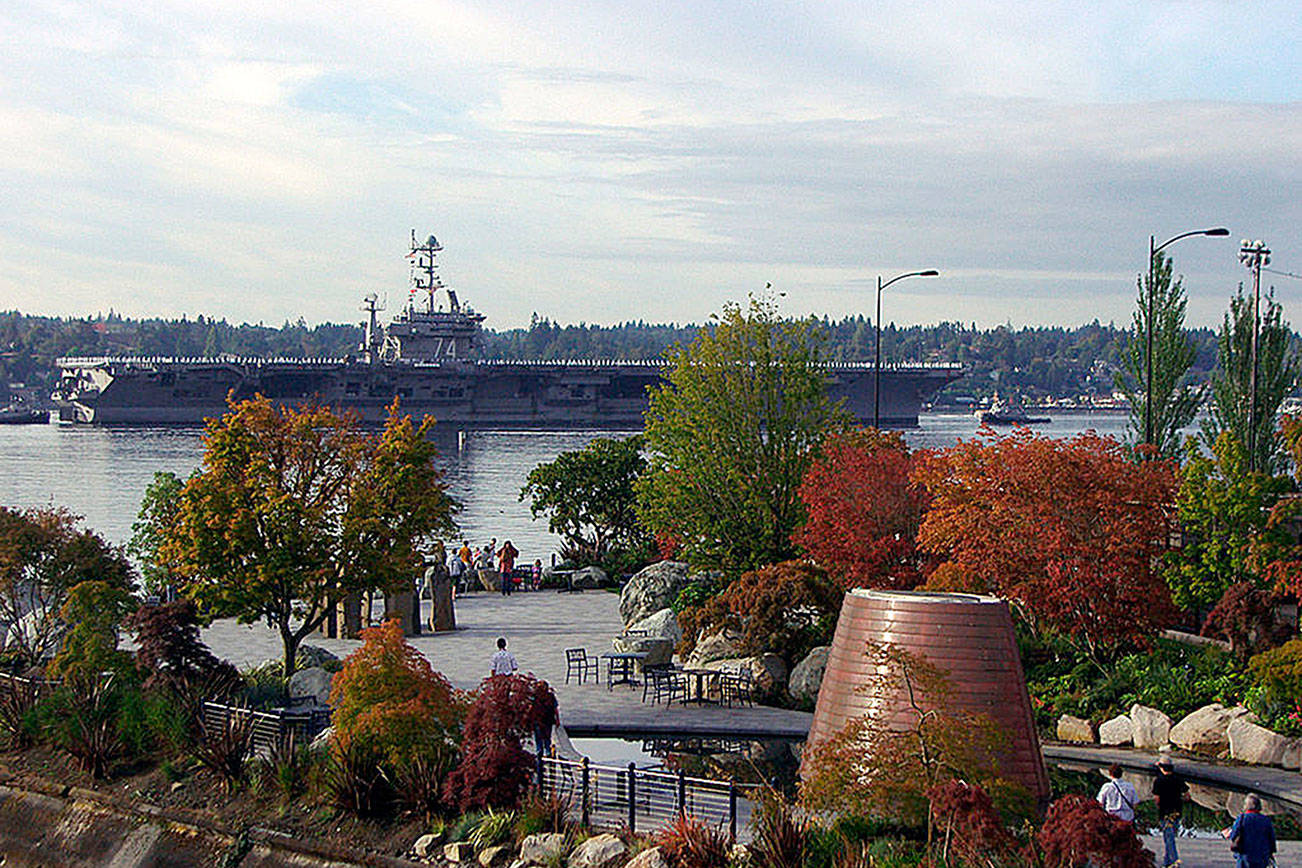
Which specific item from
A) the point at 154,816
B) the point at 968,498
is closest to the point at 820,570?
the point at 968,498

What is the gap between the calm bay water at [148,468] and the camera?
58.3 m

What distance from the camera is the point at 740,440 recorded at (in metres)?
27.7

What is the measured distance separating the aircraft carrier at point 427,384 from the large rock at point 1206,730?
342ft

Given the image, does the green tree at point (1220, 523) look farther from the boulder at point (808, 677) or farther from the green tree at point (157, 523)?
the green tree at point (157, 523)

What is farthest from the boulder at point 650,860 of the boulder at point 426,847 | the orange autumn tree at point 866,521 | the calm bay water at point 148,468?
the calm bay water at point 148,468

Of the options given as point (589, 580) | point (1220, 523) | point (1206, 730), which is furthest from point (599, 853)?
point (589, 580)

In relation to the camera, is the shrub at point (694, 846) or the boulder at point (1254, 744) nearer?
the shrub at point (694, 846)

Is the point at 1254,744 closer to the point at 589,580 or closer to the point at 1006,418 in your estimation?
the point at 589,580

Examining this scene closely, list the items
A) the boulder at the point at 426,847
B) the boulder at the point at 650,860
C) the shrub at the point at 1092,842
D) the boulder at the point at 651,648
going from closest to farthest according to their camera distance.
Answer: the shrub at the point at 1092,842
the boulder at the point at 650,860
the boulder at the point at 426,847
the boulder at the point at 651,648

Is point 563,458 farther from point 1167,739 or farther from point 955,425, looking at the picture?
point 955,425

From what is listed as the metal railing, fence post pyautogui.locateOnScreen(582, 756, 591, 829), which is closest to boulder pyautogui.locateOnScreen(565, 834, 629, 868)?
the metal railing

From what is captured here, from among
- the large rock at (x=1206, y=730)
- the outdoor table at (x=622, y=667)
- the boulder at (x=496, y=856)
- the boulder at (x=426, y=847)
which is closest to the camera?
the boulder at (x=496, y=856)

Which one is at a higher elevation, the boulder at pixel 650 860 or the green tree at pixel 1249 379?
the green tree at pixel 1249 379

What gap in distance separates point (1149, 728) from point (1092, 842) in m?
8.76
